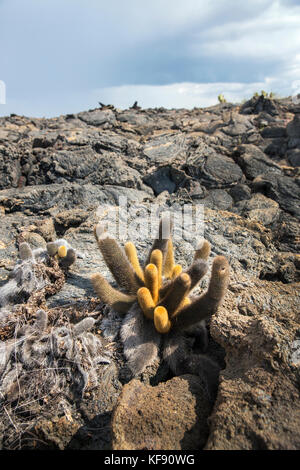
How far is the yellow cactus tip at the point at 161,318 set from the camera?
2578mm

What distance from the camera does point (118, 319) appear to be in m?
3.01

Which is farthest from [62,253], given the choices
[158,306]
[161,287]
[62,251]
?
[158,306]

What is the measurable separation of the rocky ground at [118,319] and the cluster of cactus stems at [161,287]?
217mm

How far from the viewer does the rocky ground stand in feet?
6.32

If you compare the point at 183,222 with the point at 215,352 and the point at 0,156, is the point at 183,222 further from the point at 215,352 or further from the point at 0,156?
the point at 0,156

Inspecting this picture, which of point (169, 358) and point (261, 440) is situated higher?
point (261, 440)

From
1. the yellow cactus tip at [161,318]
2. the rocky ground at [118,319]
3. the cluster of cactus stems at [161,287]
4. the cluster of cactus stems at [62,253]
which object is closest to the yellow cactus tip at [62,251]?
the cluster of cactus stems at [62,253]

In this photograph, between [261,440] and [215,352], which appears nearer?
[261,440]

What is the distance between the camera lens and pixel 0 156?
261 inches

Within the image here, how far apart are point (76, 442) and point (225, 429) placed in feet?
3.65

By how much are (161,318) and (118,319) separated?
61 centimetres

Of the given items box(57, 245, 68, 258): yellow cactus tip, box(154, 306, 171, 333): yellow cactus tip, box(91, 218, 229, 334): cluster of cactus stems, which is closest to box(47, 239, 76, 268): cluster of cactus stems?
box(57, 245, 68, 258): yellow cactus tip

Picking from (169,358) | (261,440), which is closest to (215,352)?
(169,358)

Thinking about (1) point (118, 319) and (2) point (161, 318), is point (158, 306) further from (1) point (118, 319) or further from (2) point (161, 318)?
(1) point (118, 319)
